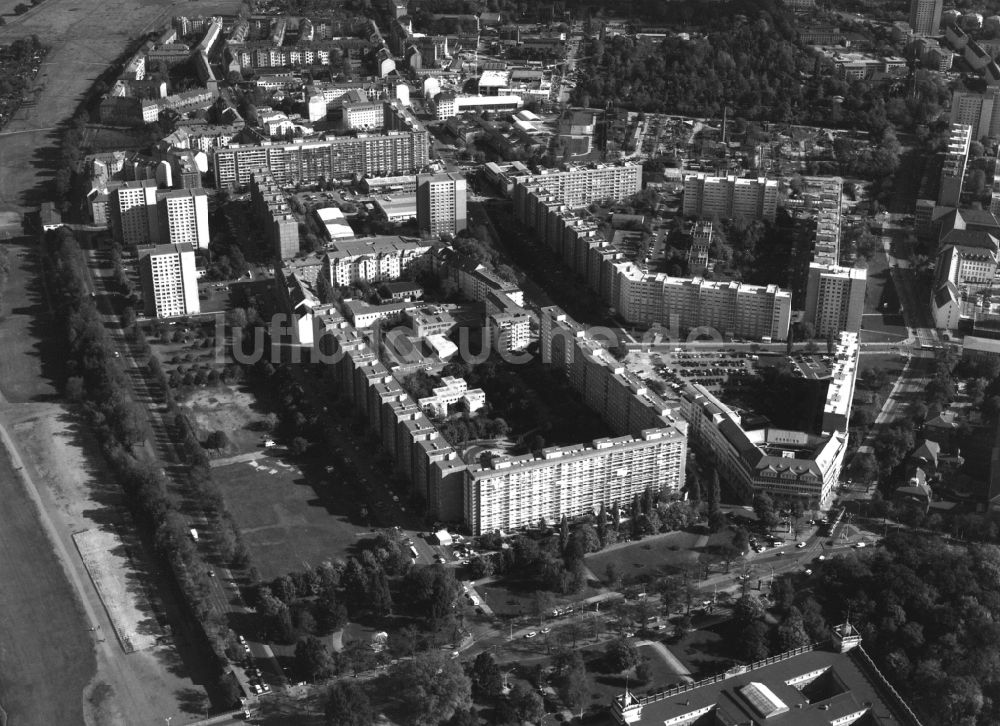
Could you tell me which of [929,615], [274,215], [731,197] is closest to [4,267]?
[274,215]

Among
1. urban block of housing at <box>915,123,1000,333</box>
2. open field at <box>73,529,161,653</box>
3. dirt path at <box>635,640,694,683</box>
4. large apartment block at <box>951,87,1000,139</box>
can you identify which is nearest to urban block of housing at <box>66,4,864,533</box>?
urban block of housing at <box>915,123,1000,333</box>

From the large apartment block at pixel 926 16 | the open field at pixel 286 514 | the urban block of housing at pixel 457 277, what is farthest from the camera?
the large apartment block at pixel 926 16

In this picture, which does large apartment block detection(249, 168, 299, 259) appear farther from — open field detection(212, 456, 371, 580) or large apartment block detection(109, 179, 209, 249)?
open field detection(212, 456, 371, 580)

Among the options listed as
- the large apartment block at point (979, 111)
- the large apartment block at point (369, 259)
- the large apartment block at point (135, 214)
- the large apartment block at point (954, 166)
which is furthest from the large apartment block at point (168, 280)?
the large apartment block at point (979, 111)

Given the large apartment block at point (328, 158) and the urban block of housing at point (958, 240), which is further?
the large apartment block at point (328, 158)

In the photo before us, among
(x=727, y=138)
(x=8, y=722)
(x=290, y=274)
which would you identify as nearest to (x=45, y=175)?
(x=290, y=274)

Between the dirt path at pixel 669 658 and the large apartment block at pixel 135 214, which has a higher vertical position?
the large apartment block at pixel 135 214

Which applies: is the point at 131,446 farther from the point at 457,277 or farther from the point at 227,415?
the point at 457,277

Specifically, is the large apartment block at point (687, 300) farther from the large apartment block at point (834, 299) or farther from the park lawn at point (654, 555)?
the park lawn at point (654, 555)
